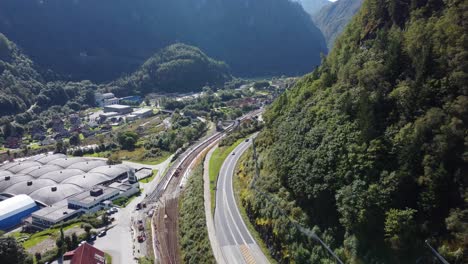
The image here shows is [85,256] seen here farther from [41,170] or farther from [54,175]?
[41,170]

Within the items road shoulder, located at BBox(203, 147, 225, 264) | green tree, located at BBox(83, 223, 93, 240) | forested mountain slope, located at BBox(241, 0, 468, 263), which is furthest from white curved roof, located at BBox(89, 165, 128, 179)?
forested mountain slope, located at BBox(241, 0, 468, 263)

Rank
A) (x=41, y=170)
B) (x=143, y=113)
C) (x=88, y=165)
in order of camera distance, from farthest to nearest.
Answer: (x=143, y=113)
(x=88, y=165)
(x=41, y=170)

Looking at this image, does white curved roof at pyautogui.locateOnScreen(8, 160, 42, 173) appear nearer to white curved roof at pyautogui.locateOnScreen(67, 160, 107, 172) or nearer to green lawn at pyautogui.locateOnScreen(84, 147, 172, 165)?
white curved roof at pyautogui.locateOnScreen(67, 160, 107, 172)

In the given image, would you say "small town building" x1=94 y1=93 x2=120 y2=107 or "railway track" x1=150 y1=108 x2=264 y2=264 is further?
"small town building" x1=94 y1=93 x2=120 y2=107

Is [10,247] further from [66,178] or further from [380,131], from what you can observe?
[380,131]

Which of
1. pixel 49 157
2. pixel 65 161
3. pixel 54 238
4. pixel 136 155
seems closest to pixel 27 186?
pixel 65 161

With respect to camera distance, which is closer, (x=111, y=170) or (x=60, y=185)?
(x=60, y=185)

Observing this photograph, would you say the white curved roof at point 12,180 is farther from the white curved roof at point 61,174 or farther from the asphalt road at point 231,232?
the asphalt road at point 231,232
